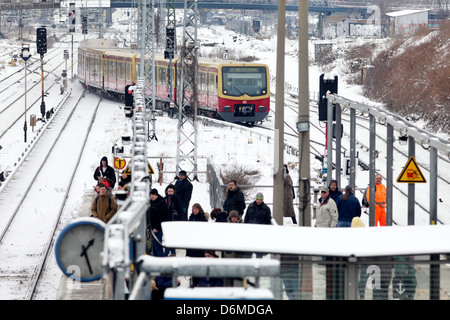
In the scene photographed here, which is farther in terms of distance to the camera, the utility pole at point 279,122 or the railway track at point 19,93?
the railway track at point 19,93

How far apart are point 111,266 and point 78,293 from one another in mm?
8986

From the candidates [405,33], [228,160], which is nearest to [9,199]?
[228,160]

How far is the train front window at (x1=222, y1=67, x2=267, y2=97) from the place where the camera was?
36500 millimetres

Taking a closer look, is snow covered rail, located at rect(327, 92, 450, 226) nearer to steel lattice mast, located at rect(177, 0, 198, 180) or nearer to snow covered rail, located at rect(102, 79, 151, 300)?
snow covered rail, located at rect(102, 79, 151, 300)

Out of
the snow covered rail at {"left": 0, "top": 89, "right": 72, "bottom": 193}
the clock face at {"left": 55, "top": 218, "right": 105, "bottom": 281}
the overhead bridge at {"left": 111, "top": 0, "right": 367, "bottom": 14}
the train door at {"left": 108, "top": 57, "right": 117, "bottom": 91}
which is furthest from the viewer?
the overhead bridge at {"left": 111, "top": 0, "right": 367, "bottom": 14}

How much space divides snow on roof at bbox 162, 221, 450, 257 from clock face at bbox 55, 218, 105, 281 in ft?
3.08

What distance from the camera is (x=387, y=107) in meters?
46.9

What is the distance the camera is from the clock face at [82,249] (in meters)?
6.11

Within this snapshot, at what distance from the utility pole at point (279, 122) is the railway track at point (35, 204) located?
4126mm

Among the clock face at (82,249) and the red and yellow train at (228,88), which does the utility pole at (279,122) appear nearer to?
the clock face at (82,249)

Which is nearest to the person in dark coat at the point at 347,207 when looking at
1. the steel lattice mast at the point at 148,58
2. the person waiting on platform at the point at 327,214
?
the person waiting on platform at the point at 327,214

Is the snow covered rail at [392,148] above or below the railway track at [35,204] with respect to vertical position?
above

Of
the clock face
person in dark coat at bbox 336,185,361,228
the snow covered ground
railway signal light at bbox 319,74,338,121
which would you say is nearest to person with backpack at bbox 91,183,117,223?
the snow covered ground

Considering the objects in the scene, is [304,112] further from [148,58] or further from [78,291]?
[148,58]
